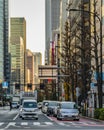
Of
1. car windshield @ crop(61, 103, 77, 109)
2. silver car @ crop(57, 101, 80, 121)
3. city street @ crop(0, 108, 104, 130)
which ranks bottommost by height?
city street @ crop(0, 108, 104, 130)

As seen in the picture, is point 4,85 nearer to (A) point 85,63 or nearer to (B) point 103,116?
(A) point 85,63

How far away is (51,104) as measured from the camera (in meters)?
66.6

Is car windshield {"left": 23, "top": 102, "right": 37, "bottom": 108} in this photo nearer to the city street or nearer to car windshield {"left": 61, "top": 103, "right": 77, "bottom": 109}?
car windshield {"left": 61, "top": 103, "right": 77, "bottom": 109}

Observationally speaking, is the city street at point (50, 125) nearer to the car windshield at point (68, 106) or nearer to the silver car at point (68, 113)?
the silver car at point (68, 113)

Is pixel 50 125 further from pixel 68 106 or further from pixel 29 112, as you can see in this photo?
pixel 68 106

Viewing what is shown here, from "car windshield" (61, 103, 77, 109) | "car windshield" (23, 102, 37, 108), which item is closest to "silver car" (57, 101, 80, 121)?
"car windshield" (61, 103, 77, 109)

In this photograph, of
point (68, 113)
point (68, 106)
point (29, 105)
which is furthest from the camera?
point (29, 105)

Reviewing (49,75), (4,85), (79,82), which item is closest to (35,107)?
(79,82)

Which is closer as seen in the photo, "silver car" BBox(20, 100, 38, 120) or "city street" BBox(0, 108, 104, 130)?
"city street" BBox(0, 108, 104, 130)

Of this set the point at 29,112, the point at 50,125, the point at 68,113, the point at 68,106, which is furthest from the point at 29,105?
the point at 50,125

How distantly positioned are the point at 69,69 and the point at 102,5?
11.9 m

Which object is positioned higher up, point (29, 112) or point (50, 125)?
point (29, 112)

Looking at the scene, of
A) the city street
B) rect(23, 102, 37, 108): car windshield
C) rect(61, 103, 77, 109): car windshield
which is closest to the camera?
the city street

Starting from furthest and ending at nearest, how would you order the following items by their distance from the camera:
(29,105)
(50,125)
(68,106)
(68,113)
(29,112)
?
(29,105), (68,106), (29,112), (68,113), (50,125)
